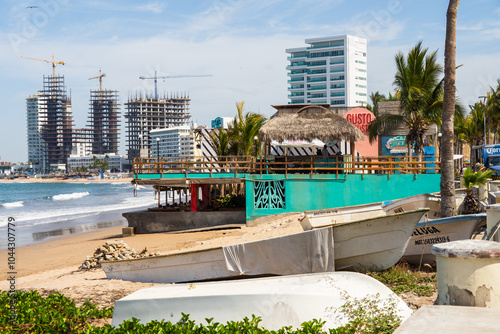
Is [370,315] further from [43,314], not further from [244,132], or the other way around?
[244,132]

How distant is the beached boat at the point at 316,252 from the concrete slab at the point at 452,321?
17.4 feet

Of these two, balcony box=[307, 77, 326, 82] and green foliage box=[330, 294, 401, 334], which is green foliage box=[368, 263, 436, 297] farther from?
balcony box=[307, 77, 326, 82]

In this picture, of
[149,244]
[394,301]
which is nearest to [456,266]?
[394,301]

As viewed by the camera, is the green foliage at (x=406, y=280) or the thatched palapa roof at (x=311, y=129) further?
the thatched palapa roof at (x=311, y=129)

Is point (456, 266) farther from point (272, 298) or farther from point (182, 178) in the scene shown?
point (182, 178)

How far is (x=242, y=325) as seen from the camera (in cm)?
607

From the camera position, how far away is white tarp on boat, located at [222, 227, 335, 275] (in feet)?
33.4

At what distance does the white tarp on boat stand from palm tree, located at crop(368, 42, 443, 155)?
17.0 metres

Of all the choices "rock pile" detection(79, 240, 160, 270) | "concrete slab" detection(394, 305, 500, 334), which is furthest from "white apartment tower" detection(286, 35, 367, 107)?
"concrete slab" detection(394, 305, 500, 334)

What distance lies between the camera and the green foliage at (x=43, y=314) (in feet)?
23.2

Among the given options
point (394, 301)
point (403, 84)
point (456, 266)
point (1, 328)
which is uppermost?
point (403, 84)

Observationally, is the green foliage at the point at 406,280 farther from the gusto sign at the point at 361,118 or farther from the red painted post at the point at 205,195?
the gusto sign at the point at 361,118

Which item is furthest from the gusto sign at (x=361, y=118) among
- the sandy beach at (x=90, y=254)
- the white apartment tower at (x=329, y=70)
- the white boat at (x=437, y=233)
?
the white apartment tower at (x=329, y=70)

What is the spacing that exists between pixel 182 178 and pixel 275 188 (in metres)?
3.98
